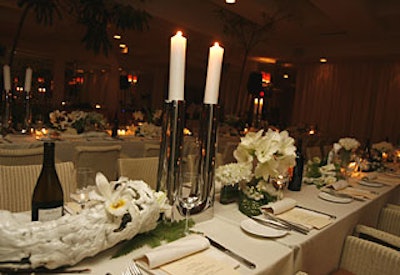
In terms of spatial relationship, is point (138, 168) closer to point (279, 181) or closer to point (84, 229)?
point (279, 181)

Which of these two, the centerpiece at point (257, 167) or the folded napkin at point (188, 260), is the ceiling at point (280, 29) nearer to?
the centerpiece at point (257, 167)

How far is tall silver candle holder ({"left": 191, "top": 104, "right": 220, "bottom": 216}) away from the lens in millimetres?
1328

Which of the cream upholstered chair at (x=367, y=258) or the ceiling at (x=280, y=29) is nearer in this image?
the cream upholstered chair at (x=367, y=258)

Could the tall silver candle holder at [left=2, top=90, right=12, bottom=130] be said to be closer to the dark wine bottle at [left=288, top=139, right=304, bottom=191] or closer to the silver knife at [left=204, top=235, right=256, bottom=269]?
the dark wine bottle at [left=288, top=139, right=304, bottom=191]

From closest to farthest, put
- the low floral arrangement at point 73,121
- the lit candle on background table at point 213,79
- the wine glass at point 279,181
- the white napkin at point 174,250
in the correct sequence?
the white napkin at point 174,250 < the lit candle on background table at point 213,79 < the wine glass at point 279,181 < the low floral arrangement at point 73,121

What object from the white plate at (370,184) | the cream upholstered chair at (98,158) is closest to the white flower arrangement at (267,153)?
the white plate at (370,184)

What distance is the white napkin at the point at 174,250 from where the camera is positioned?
0.91 m

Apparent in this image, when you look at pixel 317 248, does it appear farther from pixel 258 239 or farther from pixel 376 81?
pixel 376 81

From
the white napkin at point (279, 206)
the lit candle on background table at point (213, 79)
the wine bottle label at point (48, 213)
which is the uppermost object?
the lit candle on background table at point (213, 79)

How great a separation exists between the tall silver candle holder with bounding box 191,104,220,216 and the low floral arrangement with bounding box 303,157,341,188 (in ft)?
3.58

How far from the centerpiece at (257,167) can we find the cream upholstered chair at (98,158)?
1617 mm

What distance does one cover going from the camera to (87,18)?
4.33 metres

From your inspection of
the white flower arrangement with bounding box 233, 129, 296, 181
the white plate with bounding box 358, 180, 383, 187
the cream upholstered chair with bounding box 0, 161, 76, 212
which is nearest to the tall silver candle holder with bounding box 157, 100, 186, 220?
the white flower arrangement with bounding box 233, 129, 296, 181

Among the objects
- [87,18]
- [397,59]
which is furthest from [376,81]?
[87,18]
